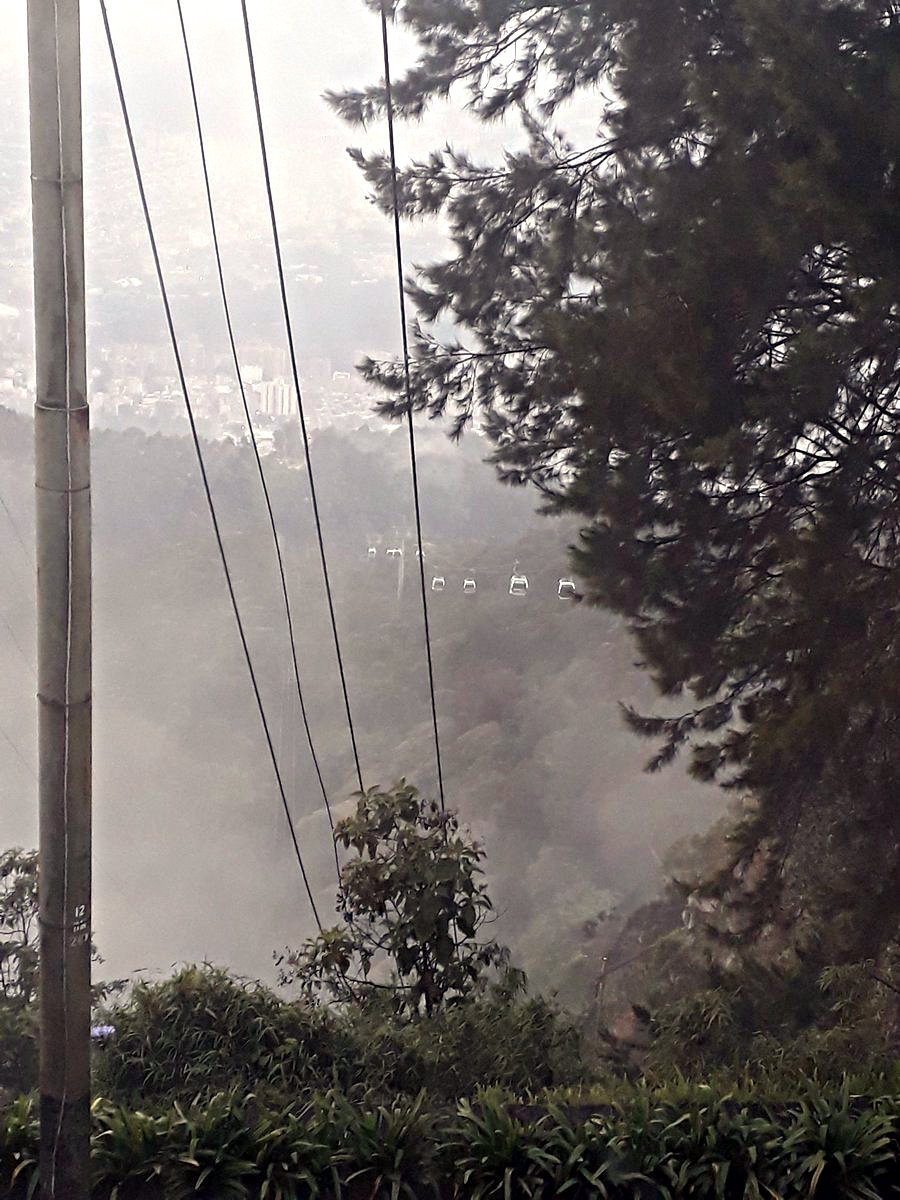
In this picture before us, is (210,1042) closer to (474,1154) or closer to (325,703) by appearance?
(474,1154)

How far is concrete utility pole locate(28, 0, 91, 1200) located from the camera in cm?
205

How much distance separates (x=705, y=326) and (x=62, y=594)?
330 centimetres

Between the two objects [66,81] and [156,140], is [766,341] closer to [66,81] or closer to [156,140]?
[66,81]

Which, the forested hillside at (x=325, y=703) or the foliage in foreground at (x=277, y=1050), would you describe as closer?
the foliage in foreground at (x=277, y=1050)

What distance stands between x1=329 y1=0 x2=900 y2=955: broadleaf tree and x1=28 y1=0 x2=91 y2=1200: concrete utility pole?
2932 mm


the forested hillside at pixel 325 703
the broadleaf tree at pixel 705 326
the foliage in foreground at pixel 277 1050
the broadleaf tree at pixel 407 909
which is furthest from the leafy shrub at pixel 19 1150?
the forested hillside at pixel 325 703

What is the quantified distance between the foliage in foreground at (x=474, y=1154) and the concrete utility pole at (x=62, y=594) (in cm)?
42

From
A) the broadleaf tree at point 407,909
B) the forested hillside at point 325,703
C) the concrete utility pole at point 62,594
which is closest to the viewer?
the concrete utility pole at point 62,594

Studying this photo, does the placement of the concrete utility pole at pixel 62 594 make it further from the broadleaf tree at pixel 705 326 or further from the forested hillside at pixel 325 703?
the forested hillside at pixel 325 703

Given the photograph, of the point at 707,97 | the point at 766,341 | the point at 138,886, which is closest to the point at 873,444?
the point at 766,341

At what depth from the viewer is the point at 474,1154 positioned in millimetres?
3033

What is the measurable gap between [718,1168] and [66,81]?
3.30 meters

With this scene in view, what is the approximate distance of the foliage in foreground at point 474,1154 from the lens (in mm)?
2928

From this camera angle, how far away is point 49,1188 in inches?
99.3
